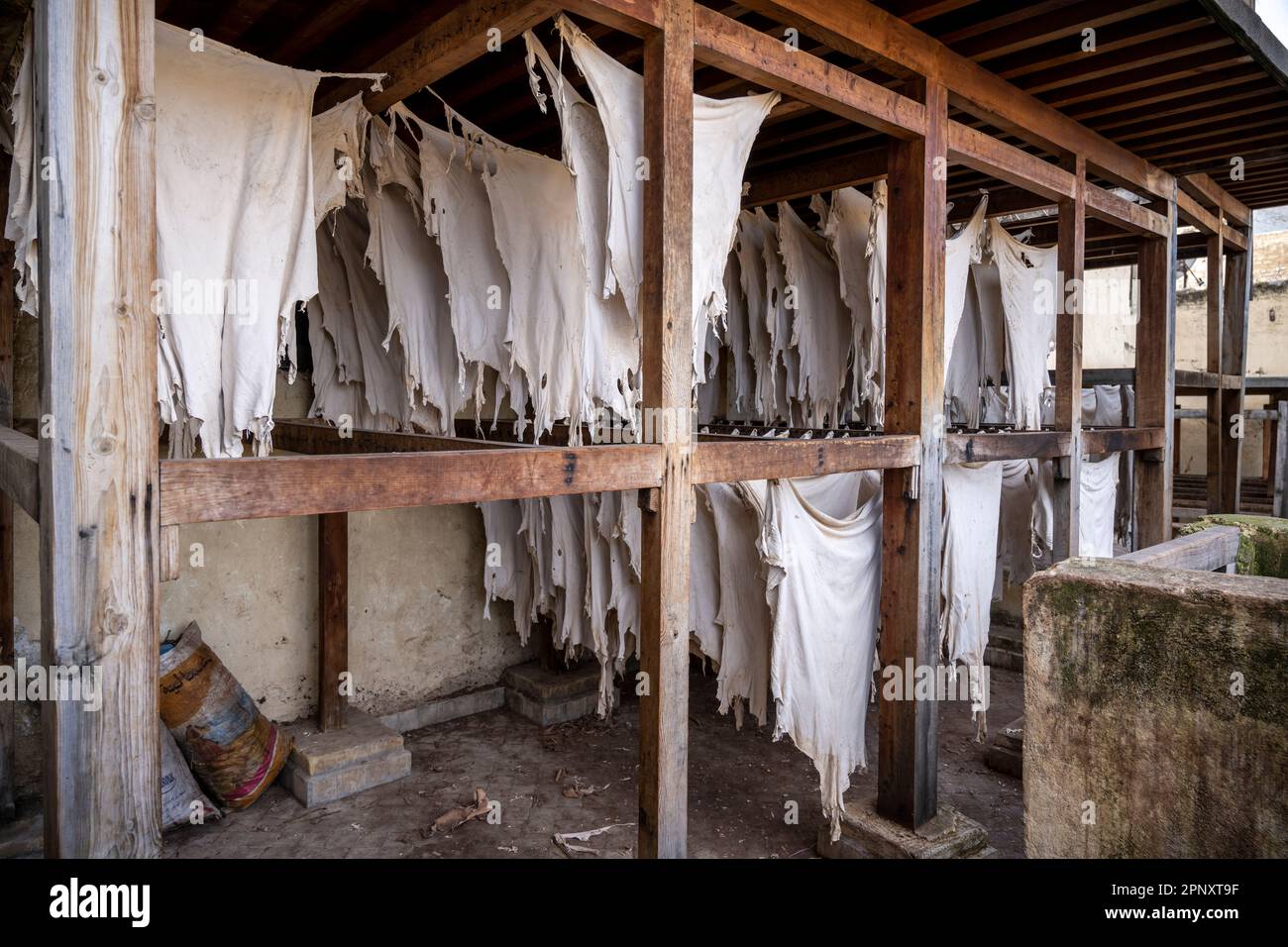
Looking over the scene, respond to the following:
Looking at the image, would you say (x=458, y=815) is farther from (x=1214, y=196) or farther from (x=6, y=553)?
(x=1214, y=196)

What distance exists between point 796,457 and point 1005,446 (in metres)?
1.90

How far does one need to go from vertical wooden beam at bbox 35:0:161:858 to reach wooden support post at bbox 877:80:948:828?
3.35 metres

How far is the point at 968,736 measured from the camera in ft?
20.1

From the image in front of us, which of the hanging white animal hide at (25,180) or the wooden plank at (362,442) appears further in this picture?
the wooden plank at (362,442)

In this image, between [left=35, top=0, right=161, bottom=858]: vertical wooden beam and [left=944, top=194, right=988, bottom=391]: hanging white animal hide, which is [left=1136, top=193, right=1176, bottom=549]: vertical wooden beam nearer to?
[left=944, top=194, right=988, bottom=391]: hanging white animal hide

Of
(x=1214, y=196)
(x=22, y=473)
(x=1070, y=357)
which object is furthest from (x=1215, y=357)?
(x=22, y=473)

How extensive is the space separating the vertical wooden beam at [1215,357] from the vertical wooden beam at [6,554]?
29.0 ft

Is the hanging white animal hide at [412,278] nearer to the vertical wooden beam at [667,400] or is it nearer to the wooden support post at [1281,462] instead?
the vertical wooden beam at [667,400]

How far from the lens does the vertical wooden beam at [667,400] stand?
9.91ft

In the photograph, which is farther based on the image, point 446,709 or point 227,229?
point 446,709

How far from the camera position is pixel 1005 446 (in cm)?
475

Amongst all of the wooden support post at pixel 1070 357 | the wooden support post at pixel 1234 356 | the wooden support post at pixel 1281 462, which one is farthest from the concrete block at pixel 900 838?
the wooden support post at pixel 1281 462

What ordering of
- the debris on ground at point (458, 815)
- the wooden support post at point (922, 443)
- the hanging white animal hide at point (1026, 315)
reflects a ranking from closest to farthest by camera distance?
1. the wooden support post at point (922, 443)
2. the debris on ground at point (458, 815)
3. the hanging white animal hide at point (1026, 315)
